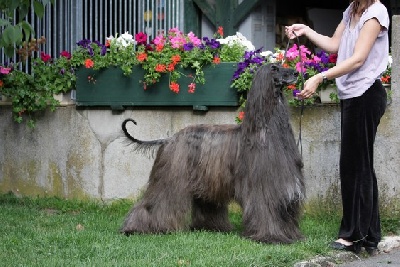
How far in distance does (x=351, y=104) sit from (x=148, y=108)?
10.1 ft

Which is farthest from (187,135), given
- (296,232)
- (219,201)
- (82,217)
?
(82,217)

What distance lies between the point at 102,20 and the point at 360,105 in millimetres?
4633

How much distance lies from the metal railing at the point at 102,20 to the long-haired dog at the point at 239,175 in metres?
3.10

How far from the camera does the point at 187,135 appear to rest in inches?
303

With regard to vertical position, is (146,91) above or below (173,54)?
below

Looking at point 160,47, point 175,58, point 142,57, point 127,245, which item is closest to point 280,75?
point 127,245

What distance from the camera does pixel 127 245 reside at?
7.13 m

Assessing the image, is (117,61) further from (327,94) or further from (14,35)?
(14,35)

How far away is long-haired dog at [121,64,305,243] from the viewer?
7.24m

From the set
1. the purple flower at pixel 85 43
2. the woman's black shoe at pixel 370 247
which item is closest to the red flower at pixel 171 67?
the purple flower at pixel 85 43

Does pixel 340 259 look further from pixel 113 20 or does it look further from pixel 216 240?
pixel 113 20

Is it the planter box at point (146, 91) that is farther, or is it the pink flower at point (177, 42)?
the pink flower at point (177, 42)

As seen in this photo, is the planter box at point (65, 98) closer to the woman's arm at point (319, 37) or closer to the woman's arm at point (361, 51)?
the woman's arm at point (319, 37)

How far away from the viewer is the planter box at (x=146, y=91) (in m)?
8.99
